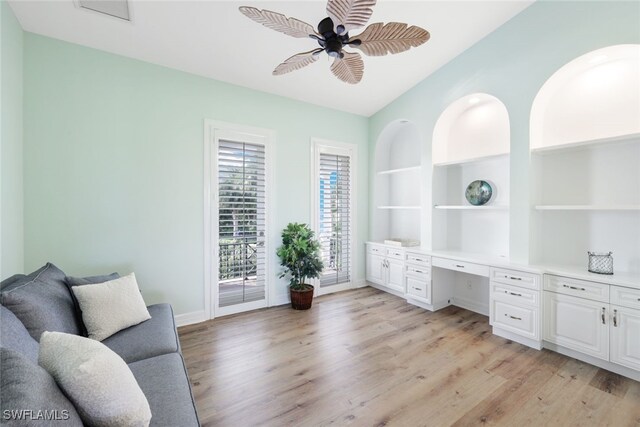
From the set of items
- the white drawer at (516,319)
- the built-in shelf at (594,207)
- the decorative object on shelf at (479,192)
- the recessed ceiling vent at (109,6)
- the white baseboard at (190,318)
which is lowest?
the white baseboard at (190,318)

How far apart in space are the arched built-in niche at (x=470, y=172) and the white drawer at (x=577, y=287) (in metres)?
0.76

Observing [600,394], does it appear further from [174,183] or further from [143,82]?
[143,82]

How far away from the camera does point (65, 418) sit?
0.88 metres

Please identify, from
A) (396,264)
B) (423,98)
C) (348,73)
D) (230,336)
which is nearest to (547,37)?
(423,98)

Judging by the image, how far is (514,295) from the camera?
2.83 m

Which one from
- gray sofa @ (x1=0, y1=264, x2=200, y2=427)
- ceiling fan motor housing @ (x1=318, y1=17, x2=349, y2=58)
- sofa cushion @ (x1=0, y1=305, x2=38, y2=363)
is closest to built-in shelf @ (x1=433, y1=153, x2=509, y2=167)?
ceiling fan motor housing @ (x1=318, y1=17, x2=349, y2=58)

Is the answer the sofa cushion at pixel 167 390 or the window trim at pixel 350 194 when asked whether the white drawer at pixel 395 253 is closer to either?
the window trim at pixel 350 194

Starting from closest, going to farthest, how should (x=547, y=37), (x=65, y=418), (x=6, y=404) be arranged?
(x=6, y=404) → (x=65, y=418) → (x=547, y=37)

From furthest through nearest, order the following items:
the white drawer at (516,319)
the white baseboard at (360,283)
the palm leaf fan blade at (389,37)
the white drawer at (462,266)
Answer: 1. the white baseboard at (360,283)
2. the white drawer at (462,266)
3. the white drawer at (516,319)
4. the palm leaf fan blade at (389,37)

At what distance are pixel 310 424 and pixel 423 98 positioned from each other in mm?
4028

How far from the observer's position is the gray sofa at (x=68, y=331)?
922mm

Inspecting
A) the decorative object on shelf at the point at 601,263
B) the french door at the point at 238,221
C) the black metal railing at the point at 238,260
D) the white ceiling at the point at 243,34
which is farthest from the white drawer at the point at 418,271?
the white ceiling at the point at 243,34

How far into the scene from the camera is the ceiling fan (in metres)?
1.67

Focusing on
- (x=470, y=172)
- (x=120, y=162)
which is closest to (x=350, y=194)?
(x=470, y=172)
